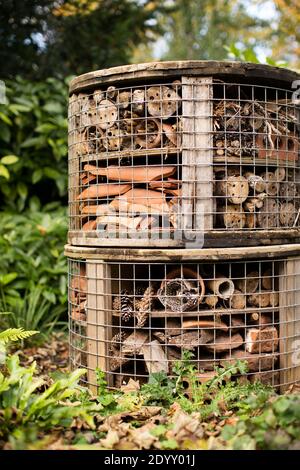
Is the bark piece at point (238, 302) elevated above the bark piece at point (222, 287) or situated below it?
below

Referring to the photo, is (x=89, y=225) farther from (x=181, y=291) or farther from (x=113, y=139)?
(x=181, y=291)

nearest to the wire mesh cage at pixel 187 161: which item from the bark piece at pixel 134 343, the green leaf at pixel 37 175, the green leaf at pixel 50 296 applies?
the bark piece at pixel 134 343

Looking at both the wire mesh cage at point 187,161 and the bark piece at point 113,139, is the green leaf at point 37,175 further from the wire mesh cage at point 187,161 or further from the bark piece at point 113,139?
the bark piece at point 113,139

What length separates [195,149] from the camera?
3367mm

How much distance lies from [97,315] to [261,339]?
1.07 m

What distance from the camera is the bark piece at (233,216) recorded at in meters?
3.46

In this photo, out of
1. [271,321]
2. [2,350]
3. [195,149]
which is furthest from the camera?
[271,321]

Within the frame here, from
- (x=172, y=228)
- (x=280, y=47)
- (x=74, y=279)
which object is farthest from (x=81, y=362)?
(x=280, y=47)

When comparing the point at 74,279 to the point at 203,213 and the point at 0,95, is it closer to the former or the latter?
the point at 203,213

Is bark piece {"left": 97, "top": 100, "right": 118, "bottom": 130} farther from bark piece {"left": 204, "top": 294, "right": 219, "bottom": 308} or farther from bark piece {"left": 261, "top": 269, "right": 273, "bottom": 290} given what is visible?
bark piece {"left": 261, "top": 269, "right": 273, "bottom": 290}

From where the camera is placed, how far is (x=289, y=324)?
3.60m

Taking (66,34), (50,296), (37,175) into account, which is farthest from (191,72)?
(66,34)

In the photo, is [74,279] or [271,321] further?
[74,279]
